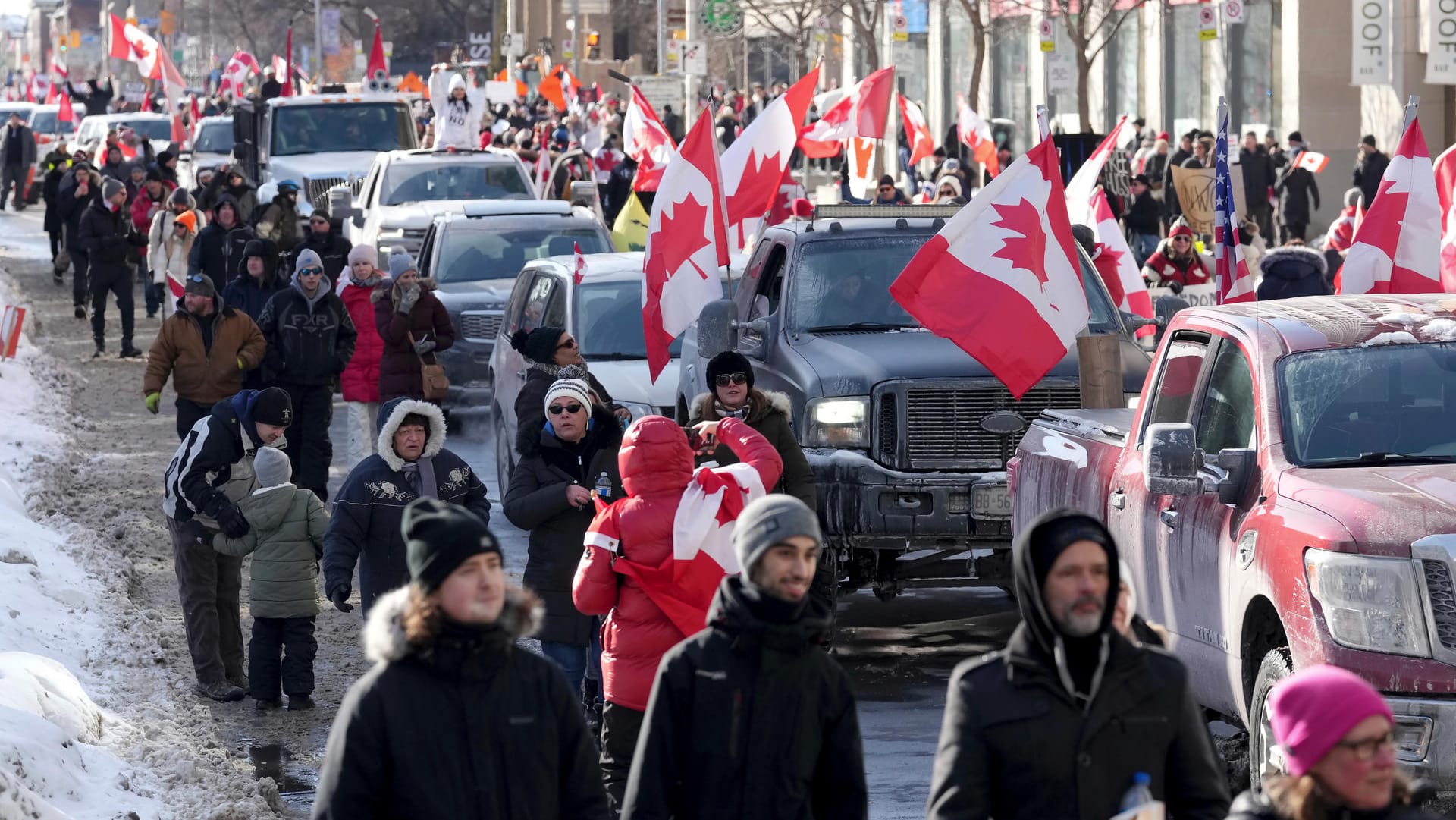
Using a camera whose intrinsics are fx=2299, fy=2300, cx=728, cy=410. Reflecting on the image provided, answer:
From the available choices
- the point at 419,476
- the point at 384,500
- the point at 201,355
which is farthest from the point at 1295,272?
the point at 384,500

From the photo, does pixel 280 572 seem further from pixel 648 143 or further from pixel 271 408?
pixel 648 143

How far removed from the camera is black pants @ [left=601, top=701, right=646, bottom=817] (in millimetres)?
6645

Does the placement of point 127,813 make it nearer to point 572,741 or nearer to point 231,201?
point 572,741

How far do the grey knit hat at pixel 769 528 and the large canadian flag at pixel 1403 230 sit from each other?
7578 millimetres

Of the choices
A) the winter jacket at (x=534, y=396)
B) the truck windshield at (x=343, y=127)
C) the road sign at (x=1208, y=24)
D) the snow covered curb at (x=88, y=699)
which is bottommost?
the snow covered curb at (x=88, y=699)

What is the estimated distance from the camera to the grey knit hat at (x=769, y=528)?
462 cm

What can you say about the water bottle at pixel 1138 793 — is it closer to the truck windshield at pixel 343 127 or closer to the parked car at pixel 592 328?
the parked car at pixel 592 328

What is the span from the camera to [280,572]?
30.8 feet

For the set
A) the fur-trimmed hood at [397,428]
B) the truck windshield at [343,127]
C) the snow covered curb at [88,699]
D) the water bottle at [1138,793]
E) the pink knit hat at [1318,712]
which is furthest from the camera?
the truck windshield at [343,127]

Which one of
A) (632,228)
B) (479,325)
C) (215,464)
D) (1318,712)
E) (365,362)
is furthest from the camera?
(632,228)

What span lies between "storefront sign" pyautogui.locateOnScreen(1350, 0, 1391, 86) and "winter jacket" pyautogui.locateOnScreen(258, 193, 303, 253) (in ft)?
52.5

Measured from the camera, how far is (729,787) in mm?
4602

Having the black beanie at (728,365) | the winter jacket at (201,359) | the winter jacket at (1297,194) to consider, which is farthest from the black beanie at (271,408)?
the winter jacket at (1297,194)

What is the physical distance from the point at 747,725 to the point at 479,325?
44.1 feet
